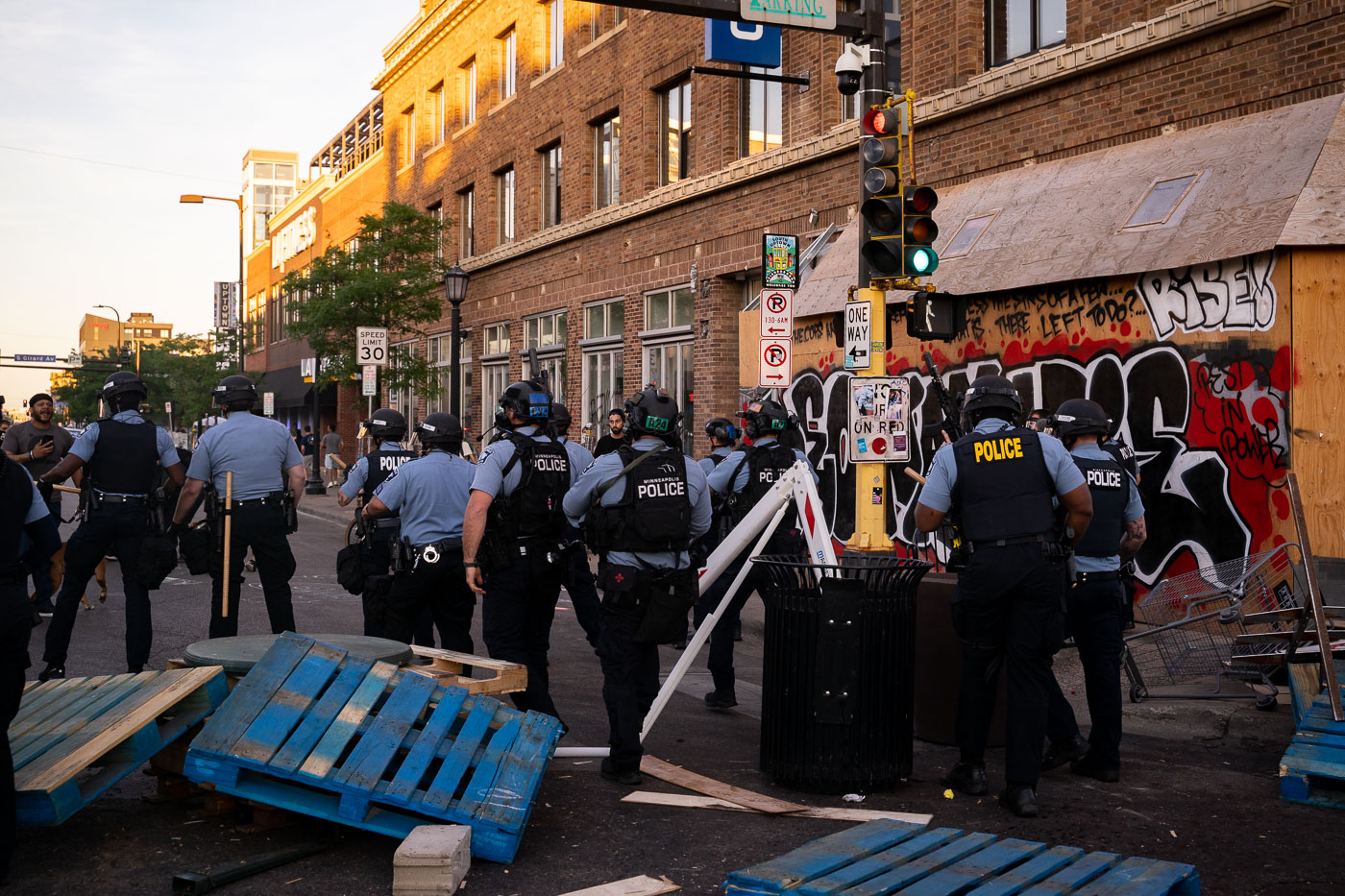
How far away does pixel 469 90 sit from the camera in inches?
1220

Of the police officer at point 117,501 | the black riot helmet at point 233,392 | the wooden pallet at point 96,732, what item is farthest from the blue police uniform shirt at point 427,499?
the police officer at point 117,501

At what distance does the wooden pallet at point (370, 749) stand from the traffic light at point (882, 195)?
5284 millimetres

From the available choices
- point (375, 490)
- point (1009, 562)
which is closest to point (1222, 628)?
point (1009, 562)

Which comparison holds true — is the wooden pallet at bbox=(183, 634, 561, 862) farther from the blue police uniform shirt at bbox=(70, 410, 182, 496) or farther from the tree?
the tree

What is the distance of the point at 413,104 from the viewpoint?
3497 cm

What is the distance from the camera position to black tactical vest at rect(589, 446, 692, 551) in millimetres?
6336

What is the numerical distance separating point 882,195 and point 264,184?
79472 mm

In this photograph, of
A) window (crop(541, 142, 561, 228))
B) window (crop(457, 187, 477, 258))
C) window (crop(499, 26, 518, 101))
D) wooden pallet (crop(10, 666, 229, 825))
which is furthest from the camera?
window (crop(457, 187, 477, 258))

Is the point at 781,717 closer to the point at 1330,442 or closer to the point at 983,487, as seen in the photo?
the point at 983,487

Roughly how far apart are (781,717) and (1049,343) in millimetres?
7094

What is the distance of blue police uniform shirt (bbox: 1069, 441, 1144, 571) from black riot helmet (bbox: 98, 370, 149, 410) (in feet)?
21.0

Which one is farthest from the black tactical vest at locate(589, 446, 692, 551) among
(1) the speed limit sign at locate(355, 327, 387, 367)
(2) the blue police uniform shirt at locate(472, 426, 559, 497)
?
(1) the speed limit sign at locate(355, 327, 387, 367)

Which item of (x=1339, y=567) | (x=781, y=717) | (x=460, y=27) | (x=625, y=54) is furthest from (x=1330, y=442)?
(x=460, y=27)

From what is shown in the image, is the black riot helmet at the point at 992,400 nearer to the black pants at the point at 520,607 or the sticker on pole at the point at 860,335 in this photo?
the black pants at the point at 520,607
